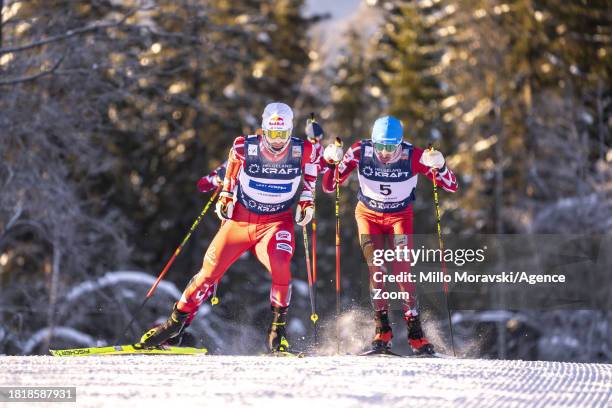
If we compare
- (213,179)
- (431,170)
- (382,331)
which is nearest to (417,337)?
(382,331)

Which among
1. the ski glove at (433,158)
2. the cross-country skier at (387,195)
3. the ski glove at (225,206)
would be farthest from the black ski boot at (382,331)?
the ski glove at (225,206)

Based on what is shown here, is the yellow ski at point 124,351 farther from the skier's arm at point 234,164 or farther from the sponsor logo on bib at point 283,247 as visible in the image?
the skier's arm at point 234,164

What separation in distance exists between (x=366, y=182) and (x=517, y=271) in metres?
2.03

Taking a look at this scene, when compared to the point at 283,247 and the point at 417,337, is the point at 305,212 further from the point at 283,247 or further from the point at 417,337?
the point at 417,337

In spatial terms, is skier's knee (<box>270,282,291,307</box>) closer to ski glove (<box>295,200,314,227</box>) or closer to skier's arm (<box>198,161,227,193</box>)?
ski glove (<box>295,200,314,227</box>)

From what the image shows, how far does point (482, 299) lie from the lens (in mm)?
12625

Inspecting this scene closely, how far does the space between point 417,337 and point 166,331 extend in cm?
226

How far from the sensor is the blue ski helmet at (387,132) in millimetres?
8906

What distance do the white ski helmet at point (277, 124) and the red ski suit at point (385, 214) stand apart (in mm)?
714

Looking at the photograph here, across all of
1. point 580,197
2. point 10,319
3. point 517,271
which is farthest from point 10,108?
point 580,197

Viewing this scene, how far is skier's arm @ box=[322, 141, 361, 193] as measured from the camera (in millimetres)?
9219

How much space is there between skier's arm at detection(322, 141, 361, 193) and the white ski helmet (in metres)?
0.71

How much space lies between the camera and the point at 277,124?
339 inches

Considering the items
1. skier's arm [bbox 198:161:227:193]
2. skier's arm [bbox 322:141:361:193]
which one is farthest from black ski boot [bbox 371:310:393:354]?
skier's arm [bbox 198:161:227:193]
